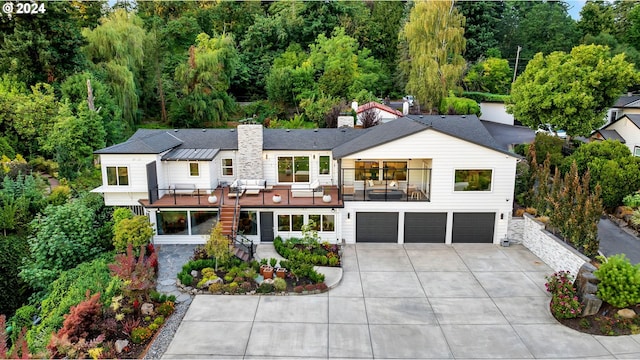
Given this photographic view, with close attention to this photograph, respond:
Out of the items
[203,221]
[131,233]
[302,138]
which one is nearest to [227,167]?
[203,221]

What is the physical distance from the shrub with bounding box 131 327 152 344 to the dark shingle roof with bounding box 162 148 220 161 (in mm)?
9337

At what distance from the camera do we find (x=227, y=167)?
22.0 metres

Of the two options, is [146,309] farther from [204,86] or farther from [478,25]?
[478,25]

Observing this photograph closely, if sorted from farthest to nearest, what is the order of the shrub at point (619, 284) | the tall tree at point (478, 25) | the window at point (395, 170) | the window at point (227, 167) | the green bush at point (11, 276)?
the tall tree at point (478, 25), the window at point (227, 167), the window at point (395, 170), the green bush at point (11, 276), the shrub at point (619, 284)

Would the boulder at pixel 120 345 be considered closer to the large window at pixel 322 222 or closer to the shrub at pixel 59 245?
the shrub at pixel 59 245

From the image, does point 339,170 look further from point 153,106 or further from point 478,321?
point 153,106

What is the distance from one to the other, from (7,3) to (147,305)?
26.1m

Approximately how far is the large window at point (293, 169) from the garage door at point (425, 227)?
18.4 ft

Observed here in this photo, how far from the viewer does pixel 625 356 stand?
37.2 feet

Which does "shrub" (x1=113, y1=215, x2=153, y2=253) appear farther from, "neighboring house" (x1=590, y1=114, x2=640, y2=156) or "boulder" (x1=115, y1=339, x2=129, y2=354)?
"neighboring house" (x1=590, y1=114, x2=640, y2=156)

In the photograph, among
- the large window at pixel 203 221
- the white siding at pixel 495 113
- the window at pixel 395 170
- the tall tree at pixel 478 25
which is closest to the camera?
the large window at pixel 203 221

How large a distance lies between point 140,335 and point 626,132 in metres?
29.5

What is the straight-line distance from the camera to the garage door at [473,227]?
19.4 meters

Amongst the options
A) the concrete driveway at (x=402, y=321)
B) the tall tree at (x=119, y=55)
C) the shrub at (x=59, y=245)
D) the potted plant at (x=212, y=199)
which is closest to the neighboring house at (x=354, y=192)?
the potted plant at (x=212, y=199)
